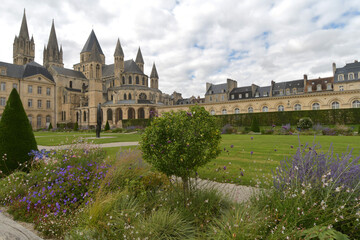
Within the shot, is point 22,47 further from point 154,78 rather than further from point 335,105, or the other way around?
point 335,105

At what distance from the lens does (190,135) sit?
10.3ft

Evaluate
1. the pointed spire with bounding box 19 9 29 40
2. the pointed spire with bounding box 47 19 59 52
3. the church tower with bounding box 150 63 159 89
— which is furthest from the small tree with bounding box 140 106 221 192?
the pointed spire with bounding box 47 19 59 52

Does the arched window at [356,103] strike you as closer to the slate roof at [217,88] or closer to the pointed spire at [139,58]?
the slate roof at [217,88]

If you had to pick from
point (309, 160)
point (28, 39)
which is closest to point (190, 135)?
point (309, 160)

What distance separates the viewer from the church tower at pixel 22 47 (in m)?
55.0

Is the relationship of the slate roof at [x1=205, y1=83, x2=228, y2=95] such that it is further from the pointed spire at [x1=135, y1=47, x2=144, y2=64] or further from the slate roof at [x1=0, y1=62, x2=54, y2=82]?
the slate roof at [x1=0, y1=62, x2=54, y2=82]

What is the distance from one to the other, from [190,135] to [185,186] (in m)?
0.86

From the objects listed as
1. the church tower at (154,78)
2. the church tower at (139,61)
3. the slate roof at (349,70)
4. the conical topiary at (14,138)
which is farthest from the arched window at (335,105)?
the church tower at (139,61)

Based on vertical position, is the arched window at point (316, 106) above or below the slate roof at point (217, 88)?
below

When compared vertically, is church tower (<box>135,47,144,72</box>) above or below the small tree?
above

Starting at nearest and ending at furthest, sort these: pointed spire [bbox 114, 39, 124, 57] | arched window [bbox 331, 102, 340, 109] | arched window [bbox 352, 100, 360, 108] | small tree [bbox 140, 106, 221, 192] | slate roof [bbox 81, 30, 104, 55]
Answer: small tree [bbox 140, 106, 221, 192] → arched window [bbox 352, 100, 360, 108] → arched window [bbox 331, 102, 340, 109] → pointed spire [bbox 114, 39, 124, 57] → slate roof [bbox 81, 30, 104, 55]

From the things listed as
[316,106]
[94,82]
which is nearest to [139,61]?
[94,82]

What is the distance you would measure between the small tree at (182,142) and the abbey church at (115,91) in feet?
93.7

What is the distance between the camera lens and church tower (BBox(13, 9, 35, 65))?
55.0 m
